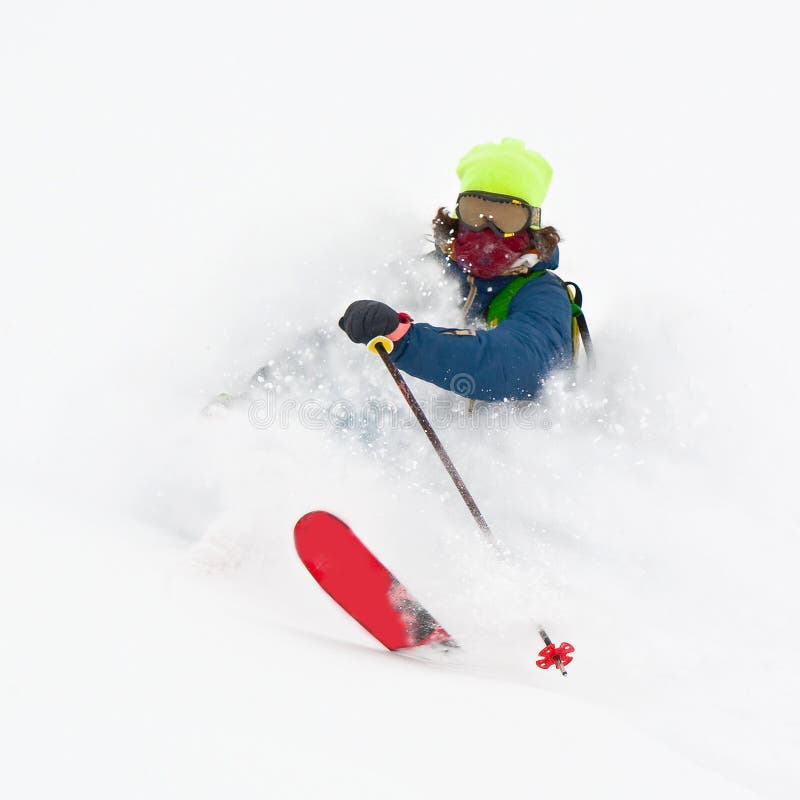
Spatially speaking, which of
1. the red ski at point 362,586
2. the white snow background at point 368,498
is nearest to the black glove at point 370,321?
the red ski at point 362,586

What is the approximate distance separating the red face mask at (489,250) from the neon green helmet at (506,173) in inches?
6.4

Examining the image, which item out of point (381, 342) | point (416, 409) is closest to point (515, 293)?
point (416, 409)

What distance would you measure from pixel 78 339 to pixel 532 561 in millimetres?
2802

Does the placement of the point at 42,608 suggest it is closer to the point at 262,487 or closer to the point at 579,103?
A: the point at 262,487

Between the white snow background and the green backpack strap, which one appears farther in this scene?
the green backpack strap

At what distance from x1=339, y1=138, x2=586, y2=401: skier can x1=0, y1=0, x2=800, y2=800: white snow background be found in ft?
0.91

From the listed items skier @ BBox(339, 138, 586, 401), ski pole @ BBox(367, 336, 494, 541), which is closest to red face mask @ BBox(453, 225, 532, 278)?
skier @ BBox(339, 138, 586, 401)

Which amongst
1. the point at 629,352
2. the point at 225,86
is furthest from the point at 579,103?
the point at 629,352

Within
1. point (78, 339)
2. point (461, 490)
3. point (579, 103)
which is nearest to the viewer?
point (461, 490)

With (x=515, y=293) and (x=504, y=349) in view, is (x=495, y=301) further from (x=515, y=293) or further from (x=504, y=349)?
(x=504, y=349)

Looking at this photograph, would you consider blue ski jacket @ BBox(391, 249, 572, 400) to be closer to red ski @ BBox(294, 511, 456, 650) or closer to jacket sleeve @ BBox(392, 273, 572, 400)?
jacket sleeve @ BBox(392, 273, 572, 400)

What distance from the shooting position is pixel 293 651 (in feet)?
5.38

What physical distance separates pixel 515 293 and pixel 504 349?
48 centimetres

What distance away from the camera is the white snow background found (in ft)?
4.09
